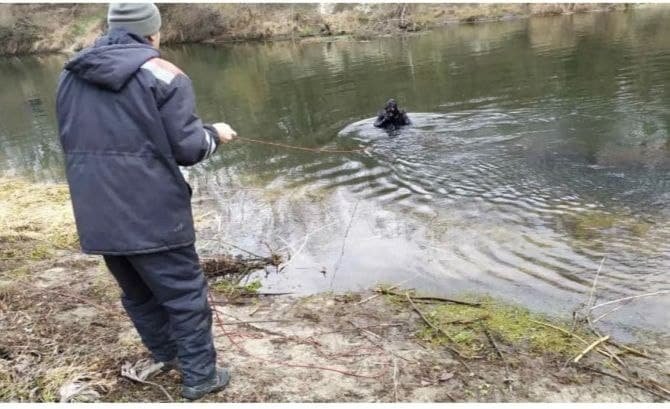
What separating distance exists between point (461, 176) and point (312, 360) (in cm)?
Result: 523

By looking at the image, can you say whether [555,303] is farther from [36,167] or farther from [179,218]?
[36,167]

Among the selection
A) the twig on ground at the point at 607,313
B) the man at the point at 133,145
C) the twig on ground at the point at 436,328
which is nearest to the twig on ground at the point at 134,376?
the man at the point at 133,145

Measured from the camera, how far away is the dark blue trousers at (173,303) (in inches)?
111

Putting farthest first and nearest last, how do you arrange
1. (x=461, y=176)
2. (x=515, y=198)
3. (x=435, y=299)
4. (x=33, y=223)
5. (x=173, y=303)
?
(x=461, y=176) → (x=515, y=198) → (x=33, y=223) → (x=435, y=299) → (x=173, y=303)

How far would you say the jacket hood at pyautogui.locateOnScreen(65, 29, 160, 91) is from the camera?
253cm

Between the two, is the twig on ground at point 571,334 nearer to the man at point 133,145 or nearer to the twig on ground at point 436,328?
the twig on ground at point 436,328

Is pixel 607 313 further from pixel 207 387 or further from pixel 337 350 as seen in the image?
pixel 207 387

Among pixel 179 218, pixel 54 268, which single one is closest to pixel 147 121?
pixel 179 218

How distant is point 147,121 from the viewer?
2.59 m

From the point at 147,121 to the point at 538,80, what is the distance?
14.0 metres

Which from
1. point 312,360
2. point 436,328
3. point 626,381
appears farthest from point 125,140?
point 626,381

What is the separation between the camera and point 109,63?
8.34ft

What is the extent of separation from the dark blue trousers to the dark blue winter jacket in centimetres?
14

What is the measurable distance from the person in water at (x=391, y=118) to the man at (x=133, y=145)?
27.6 ft
